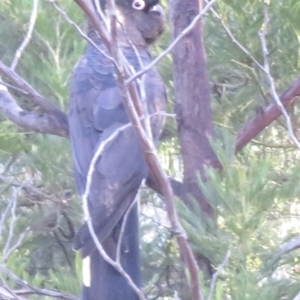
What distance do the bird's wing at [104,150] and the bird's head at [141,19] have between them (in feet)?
0.71

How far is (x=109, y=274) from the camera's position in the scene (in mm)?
1390

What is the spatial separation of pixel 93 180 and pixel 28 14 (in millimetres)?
537

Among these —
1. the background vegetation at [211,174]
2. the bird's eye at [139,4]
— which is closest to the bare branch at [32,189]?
the background vegetation at [211,174]

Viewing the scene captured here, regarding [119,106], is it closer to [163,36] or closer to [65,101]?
[65,101]

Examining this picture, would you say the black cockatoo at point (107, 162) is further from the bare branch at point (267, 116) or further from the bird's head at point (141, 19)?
the bare branch at point (267, 116)

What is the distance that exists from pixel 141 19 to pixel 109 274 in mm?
977

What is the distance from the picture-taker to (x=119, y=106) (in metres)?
1.68

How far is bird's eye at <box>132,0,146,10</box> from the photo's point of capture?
81.4 inches

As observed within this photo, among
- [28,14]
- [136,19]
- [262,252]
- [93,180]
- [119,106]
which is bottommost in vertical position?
[262,252]

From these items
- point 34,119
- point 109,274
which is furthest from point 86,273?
point 34,119

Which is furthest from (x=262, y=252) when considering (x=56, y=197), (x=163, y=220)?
(x=163, y=220)

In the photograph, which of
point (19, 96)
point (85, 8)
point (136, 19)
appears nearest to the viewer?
point (85, 8)

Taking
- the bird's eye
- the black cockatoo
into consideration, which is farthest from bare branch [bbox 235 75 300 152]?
the bird's eye

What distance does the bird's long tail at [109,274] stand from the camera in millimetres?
1345
